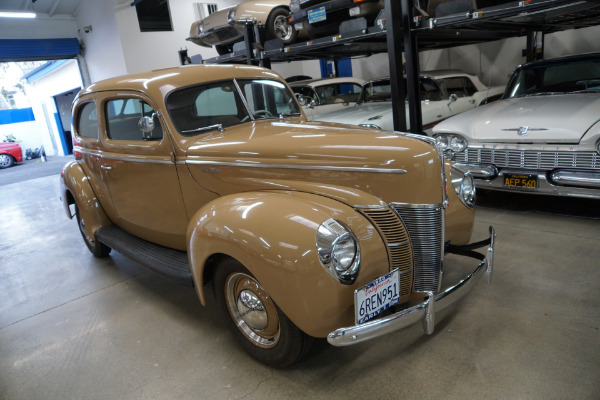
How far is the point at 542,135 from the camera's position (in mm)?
3830

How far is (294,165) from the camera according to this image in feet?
7.81

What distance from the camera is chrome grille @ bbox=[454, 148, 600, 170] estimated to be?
362 centimetres

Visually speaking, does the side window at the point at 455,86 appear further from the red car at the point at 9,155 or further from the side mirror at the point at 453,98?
the red car at the point at 9,155

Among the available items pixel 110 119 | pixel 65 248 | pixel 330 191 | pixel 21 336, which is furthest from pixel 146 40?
pixel 330 191

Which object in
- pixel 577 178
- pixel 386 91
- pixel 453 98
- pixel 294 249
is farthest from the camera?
pixel 386 91

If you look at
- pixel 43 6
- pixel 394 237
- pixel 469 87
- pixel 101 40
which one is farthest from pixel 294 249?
pixel 43 6

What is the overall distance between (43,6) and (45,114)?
8.46 m

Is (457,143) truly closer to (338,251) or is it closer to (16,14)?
(338,251)

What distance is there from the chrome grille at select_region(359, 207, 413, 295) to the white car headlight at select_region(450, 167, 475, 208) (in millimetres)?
723

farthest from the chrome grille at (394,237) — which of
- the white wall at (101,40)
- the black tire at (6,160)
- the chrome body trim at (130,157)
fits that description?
the black tire at (6,160)

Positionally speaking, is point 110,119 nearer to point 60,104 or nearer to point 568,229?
point 568,229

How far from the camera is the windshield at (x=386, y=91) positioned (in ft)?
21.3

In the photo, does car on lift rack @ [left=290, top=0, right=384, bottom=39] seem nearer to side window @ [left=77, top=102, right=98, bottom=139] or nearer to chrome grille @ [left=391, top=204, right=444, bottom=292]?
side window @ [left=77, top=102, right=98, bottom=139]

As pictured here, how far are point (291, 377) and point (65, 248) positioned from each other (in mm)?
3741
